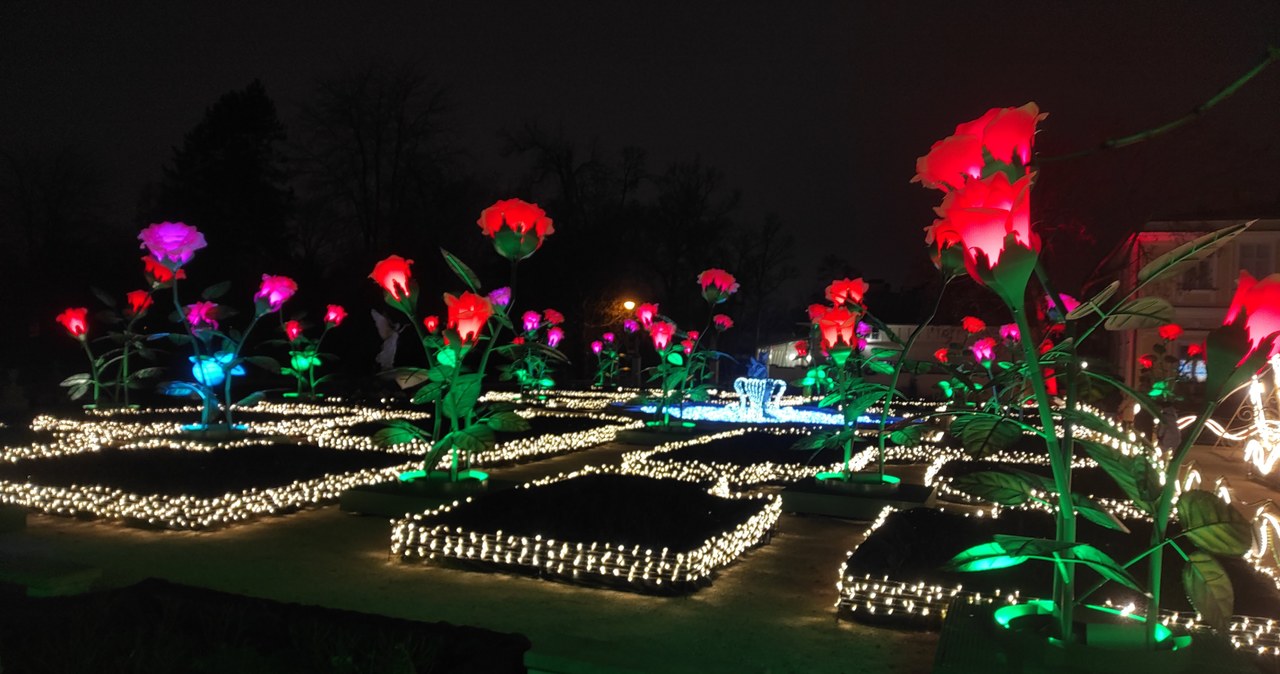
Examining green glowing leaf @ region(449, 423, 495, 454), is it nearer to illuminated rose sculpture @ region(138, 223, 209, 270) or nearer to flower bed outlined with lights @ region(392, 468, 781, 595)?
flower bed outlined with lights @ region(392, 468, 781, 595)

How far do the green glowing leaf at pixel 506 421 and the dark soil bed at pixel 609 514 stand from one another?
0.53 meters

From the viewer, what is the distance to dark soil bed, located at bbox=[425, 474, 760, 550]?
6523 millimetres

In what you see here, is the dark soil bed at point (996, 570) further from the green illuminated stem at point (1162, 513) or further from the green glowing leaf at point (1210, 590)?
the green glowing leaf at point (1210, 590)

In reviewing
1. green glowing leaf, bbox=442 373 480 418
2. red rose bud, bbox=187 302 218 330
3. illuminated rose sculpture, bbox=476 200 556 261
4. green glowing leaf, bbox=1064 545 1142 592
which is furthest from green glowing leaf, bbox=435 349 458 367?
red rose bud, bbox=187 302 218 330

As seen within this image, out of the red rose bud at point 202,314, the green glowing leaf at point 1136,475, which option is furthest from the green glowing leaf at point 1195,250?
the red rose bud at point 202,314

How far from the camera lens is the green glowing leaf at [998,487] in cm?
392

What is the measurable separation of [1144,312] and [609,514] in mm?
4190

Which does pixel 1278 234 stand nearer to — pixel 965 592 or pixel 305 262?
pixel 965 592

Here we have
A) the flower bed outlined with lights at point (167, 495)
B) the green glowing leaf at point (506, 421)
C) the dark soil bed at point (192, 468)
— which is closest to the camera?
the flower bed outlined with lights at point (167, 495)

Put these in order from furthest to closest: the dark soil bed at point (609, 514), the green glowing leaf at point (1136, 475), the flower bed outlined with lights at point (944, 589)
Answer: the dark soil bed at point (609, 514), the flower bed outlined with lights at point (944, 589), the green glowing leaf at point (1136, 475)

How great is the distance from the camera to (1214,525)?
3.58 metres

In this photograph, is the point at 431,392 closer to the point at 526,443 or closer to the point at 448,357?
the point at 448,357

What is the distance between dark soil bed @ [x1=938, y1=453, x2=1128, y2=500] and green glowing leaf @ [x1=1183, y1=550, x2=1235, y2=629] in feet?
19.1

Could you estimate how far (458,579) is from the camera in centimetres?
615
